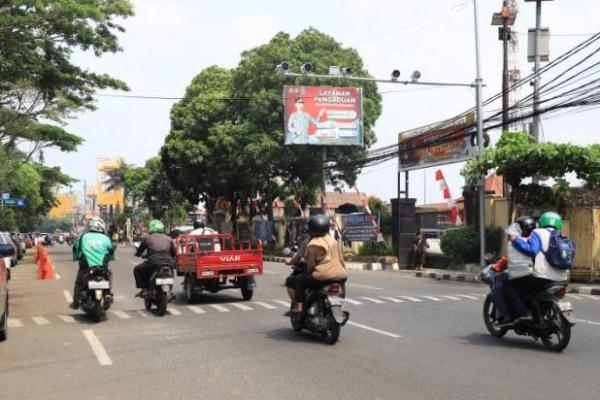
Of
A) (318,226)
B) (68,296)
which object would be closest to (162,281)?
(318,226)

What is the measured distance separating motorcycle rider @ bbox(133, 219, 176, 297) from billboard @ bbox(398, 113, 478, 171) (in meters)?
16.6

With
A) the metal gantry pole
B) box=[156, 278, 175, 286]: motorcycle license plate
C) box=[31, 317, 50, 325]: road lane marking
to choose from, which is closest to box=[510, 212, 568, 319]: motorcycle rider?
box=[156, 278, 175, 286]: motorcycle license plate

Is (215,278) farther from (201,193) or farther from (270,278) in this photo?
(201,193)

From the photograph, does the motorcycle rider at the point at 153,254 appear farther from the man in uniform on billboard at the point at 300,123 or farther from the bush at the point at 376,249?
the man in uniform on billboard at the point at 300,123

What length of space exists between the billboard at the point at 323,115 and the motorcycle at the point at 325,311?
21.1m

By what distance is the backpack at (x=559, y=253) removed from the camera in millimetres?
7953

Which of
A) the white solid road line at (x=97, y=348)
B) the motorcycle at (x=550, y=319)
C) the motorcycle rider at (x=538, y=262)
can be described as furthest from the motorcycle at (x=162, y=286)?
the motorcycle rider at (x=538, y=262)

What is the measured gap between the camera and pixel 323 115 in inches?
1184

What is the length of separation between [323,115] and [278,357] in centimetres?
2304

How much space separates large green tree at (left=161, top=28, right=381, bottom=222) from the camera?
32156 millimetres

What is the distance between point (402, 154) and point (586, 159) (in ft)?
47.9

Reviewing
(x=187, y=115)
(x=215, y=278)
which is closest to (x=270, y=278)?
(x=215, y=278)

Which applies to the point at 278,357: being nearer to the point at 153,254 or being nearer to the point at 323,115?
the point at 153,254

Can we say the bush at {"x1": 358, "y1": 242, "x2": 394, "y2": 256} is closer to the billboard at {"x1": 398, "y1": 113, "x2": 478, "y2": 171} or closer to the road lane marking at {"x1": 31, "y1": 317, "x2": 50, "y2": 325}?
the billboard at {"x1": 398, "y1": 113, "x2": 478, "y2": 171}
